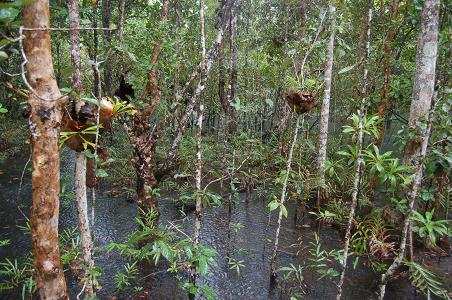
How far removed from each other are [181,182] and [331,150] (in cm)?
437

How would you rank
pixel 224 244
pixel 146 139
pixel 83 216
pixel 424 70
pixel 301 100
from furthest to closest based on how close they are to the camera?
pixel 224 244 < pixel 146 139 < pixel 424 70 < pixel 301 100 < pixel 83 216

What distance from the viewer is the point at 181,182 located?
7.63 m

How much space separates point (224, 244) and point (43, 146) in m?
3.90

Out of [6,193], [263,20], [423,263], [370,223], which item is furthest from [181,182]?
[263,20]

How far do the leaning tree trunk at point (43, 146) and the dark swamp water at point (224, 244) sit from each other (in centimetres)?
143

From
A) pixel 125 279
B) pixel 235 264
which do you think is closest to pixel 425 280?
pixel 235 264

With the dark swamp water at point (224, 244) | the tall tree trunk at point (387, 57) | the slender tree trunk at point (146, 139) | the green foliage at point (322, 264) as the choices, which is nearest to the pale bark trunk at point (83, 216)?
the dark swamp water at point (224, 244)

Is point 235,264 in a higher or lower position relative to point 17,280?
lower

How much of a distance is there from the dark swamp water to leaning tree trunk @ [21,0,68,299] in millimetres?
1430

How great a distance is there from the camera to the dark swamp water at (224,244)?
13.1ft

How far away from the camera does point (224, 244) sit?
5.20m

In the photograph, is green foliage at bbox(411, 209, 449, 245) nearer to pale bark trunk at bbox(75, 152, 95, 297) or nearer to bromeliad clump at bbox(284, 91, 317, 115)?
bromeliad clump at bbox(284, 91, 317, 115)

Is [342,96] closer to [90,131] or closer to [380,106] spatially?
[380,106]

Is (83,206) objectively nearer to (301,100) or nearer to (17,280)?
(17,280)
